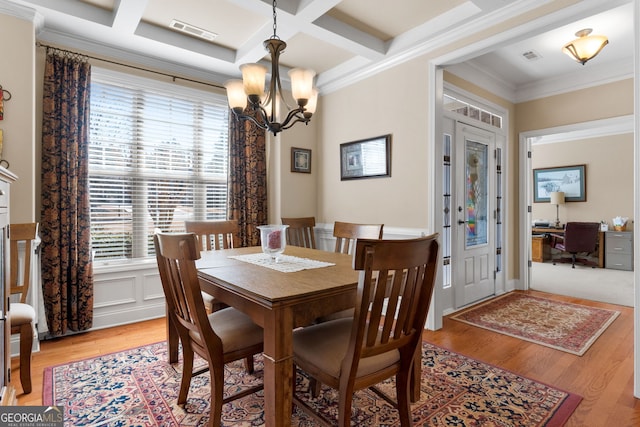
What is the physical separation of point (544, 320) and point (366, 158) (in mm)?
2496

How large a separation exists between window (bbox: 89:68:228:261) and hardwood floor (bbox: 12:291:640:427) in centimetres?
83

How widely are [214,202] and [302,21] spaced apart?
7.12 feet

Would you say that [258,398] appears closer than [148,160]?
Yes

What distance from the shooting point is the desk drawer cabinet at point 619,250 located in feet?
19.2

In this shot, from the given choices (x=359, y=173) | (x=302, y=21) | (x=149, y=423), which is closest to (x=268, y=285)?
(x=149, y=423)

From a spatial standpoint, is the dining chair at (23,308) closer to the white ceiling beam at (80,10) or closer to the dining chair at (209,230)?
the dining chair at (209,230)

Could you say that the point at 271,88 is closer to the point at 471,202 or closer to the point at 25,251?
the point at 25,251

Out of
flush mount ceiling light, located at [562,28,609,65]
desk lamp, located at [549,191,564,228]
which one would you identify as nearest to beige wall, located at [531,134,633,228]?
desk lamp, located at [549,191,564,228]

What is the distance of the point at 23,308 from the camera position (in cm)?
205

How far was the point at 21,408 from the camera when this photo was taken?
1450 millimetres

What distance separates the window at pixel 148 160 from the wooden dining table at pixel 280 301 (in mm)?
1957

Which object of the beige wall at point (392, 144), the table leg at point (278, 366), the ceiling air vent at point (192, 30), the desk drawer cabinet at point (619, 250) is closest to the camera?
the table leg at point (278, 366)

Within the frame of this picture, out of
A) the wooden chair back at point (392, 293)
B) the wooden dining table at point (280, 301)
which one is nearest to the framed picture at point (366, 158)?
the wooden dining table at point (280, 301)

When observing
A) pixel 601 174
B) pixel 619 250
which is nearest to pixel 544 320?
pixel 619 250
